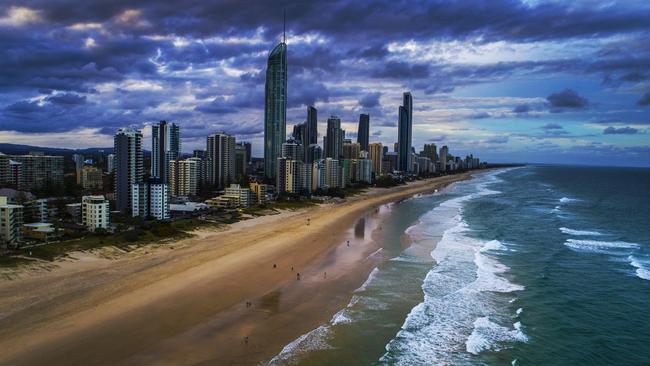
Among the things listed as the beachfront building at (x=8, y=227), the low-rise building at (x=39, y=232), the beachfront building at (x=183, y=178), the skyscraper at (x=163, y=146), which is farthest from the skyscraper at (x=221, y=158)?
the beachfront building at (x=8, y=227)

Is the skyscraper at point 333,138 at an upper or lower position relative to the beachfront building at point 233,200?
upper

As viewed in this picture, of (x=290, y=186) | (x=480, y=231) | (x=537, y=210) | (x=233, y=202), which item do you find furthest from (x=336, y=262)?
(x=290, y=186)

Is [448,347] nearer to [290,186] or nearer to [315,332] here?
[315,332]

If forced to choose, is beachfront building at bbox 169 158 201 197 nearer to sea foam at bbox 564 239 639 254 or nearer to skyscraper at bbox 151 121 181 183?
skyscraper at bbox 151 121 181 183

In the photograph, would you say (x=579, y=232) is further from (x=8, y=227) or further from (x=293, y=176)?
(x=293, y=176)

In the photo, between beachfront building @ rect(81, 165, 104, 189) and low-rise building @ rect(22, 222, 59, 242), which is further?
beachfront building @ rect(81, 165, 104, 189)

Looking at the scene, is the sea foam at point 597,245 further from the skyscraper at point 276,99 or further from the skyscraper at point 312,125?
the skyscraper at point 312,125

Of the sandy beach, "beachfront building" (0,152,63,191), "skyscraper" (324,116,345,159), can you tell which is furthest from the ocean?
"skyscraper" (324,116,345,159)
